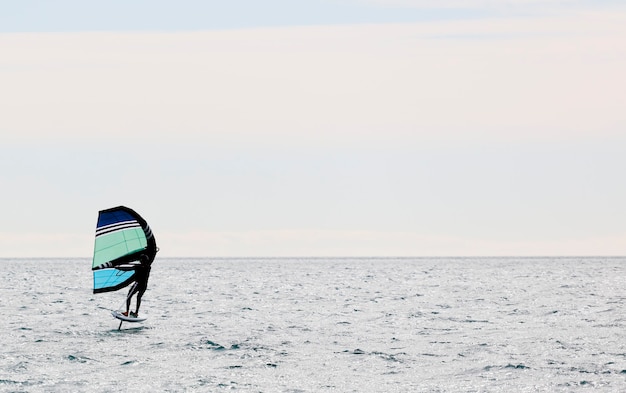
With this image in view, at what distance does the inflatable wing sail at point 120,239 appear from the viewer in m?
36.4

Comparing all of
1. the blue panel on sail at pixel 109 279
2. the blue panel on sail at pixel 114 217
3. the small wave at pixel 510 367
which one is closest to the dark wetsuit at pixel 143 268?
the blue panel on sail at pixel 109 279

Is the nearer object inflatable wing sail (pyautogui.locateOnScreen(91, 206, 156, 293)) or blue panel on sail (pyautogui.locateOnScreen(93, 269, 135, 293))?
inflatable wing sail (pyautogui.locateOnScreen(91, 206, 156, 293))

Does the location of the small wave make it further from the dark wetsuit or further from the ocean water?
the dark wetsuit

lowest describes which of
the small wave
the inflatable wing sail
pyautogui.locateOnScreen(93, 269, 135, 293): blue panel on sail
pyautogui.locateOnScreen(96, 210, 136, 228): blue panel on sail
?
the small wave

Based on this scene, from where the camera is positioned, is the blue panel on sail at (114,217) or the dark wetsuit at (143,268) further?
the dark wetsuit at (143,268)

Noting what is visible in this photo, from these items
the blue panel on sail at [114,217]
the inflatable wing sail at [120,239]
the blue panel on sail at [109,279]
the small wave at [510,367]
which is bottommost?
the small wave at [510,367]

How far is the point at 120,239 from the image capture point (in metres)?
36.4

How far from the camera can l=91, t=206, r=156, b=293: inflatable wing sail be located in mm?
36375

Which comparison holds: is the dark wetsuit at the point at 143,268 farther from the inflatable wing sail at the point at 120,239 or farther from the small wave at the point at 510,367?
the small wave at the point at 510,367

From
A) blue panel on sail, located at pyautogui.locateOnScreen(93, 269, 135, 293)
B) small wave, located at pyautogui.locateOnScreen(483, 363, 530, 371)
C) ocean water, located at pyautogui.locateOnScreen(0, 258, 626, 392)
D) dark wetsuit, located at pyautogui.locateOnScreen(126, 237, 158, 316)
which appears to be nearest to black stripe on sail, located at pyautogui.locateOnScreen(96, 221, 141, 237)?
dark wetsuit, located at pyautogui.locateOnScreen(126, 237, 158, 316)

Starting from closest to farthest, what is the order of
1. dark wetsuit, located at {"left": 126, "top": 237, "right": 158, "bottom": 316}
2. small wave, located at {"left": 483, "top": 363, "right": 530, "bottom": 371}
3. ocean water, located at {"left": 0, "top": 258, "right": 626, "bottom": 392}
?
1. ocean water, located at {"left": 0, "top": 258, "right": 626, "bottom": 392}
2. small wave, located at {"left": 483, "top": 363, "right": 530, "bottom": 371}
3. dark wetsuit, located at {"left": 126, "top": 237, "right": 158, "bottom": 316}

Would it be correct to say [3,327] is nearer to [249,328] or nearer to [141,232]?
[141,232]

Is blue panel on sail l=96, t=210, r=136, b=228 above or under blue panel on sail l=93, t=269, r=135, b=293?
above

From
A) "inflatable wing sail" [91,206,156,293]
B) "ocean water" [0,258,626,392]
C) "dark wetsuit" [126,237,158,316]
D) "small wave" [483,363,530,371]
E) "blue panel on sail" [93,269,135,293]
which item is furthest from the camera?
"blue panel on sail" [93,269,135,293]
